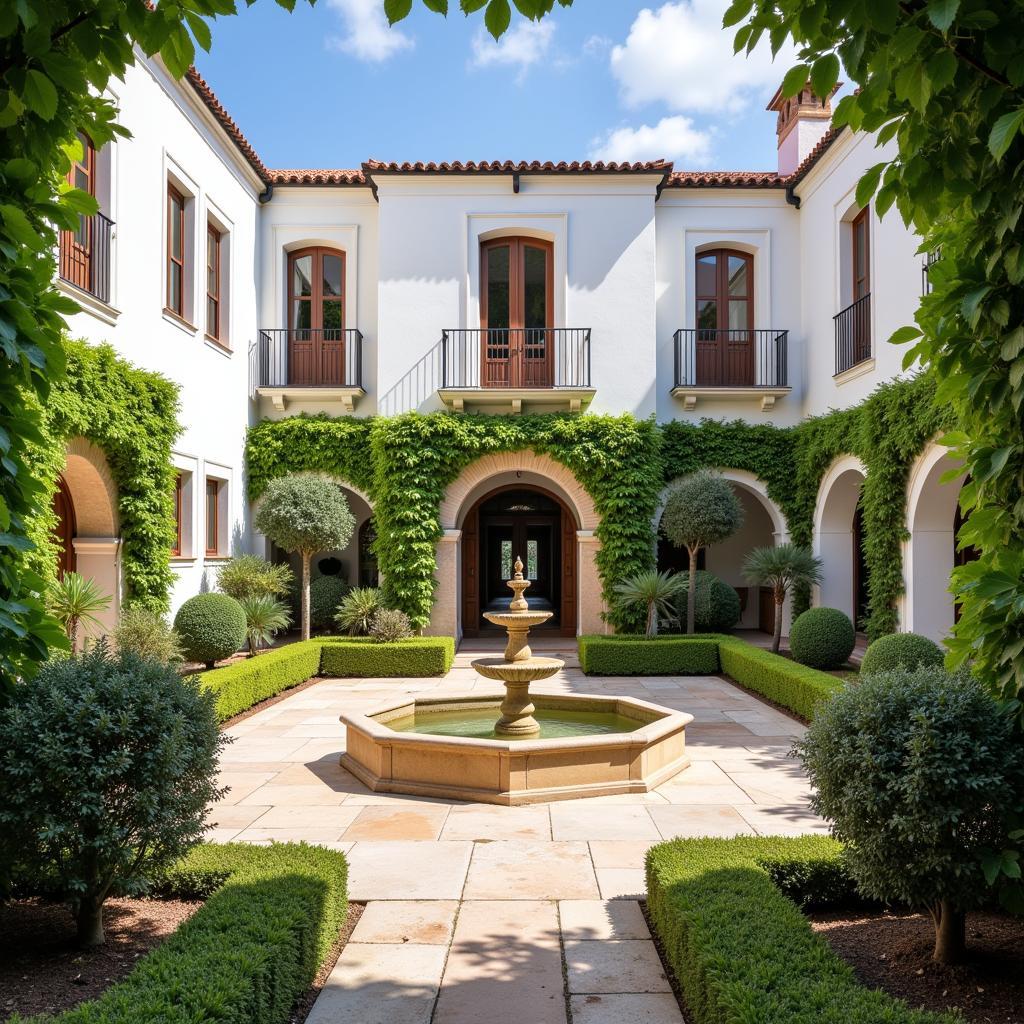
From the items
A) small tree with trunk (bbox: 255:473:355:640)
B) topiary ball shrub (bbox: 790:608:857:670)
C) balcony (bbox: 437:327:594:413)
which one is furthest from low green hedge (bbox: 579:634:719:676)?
balcony (bbox: 437:327:594:413)

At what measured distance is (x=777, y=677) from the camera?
10.8 m

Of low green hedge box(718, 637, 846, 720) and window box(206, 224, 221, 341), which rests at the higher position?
window box(206, 224, 221, 341)

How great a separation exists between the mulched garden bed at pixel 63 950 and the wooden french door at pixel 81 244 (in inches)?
303

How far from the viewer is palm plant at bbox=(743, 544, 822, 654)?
1414 cm

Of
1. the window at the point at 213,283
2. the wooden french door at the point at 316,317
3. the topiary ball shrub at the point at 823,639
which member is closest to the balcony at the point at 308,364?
the wooden french door at the point at 316,317

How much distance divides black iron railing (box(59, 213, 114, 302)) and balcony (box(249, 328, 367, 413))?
5762 mm

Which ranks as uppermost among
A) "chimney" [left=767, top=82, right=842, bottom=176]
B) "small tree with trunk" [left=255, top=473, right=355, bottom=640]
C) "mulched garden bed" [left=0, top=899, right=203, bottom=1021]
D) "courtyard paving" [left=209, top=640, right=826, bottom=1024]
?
"chimney" [left=767, top=82, right=842, bottom=176]

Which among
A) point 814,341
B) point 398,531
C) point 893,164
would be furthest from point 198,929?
point 814,341

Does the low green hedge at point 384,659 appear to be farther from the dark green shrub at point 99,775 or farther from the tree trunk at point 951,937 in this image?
the tree trunk at point 951,937

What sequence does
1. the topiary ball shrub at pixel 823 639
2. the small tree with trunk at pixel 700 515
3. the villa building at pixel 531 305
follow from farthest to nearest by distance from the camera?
the villa building at pixel 531 305
the small tree with trunk at pixel 700 515
the topiary ball shrub at pixel 823 639

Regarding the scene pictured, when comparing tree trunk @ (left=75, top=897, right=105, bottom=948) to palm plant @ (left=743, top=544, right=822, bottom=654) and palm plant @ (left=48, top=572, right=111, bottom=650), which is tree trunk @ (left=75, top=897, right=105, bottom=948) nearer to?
palm plant @ (left=48, top=572, right=111, bottom=650)

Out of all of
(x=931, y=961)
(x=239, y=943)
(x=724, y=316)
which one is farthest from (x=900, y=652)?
(x=724, y=316)

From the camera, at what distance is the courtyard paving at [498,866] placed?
366cm

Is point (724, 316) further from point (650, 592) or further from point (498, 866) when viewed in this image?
point (498, 866)
